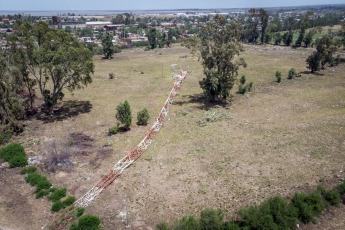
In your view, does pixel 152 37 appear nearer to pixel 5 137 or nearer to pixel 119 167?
pixel 5 137

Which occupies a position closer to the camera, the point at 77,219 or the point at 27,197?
the point at 77,219

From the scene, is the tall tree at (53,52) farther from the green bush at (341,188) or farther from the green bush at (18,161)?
the green bush at (341,188)

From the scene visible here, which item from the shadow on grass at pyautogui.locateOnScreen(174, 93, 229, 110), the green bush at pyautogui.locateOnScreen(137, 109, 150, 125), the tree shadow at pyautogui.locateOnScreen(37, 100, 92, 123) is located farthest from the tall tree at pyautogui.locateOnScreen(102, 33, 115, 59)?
the green bush at pyautogui.locateOnScreen(137, 109, 150, 125)

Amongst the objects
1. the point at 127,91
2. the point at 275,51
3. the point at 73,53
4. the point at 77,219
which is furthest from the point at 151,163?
the point at 275,51

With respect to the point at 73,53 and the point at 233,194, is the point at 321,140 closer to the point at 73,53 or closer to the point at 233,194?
the point at 233,194

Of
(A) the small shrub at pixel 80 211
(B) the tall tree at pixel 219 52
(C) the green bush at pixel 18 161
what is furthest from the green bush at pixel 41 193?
(B) the tall tree at pixel 219 52

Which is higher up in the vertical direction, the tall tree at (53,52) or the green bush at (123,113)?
the tall tree at (53,52)
